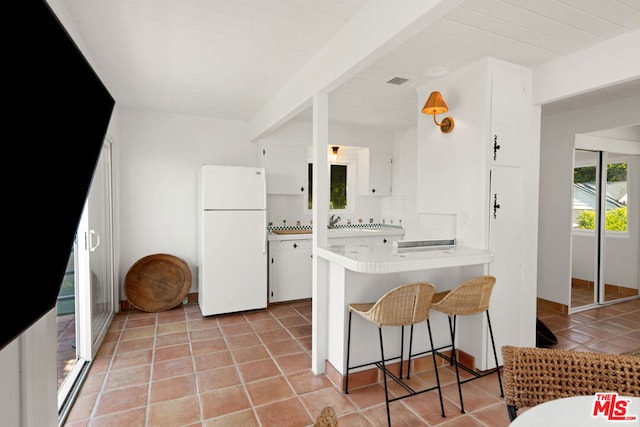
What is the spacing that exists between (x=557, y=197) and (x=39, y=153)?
16.2 ft

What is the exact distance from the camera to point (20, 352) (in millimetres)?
1262

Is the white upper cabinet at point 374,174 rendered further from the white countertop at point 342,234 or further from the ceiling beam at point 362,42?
the ceiling beam at point 362,42

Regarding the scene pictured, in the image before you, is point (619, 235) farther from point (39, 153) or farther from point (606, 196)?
point (39, 153)

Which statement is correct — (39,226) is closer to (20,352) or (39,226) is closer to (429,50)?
(20,352)

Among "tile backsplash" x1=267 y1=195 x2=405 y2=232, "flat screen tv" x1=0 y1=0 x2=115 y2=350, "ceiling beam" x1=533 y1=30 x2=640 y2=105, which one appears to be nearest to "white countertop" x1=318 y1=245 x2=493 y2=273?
"ceiling beam" x1=533 y1=30 x2=640 y2=105

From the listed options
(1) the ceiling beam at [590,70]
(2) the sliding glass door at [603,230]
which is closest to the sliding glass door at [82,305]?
(1) the ceiling beam at [590,70]

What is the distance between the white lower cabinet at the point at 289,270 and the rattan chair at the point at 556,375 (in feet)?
11.4

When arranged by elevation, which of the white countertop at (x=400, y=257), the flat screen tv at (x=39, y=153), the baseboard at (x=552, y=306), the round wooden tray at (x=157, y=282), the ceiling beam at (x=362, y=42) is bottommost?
the baseboard at (x=552, y=306)

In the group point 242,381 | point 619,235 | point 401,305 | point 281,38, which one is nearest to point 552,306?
point 619,235

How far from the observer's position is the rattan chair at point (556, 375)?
132cm

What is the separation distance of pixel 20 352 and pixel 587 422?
1874 millimetres

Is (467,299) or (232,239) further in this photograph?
(232,239)

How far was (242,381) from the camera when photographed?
2.64 meters

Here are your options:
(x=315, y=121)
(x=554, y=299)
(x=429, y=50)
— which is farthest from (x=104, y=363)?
(x=554, y=299)
